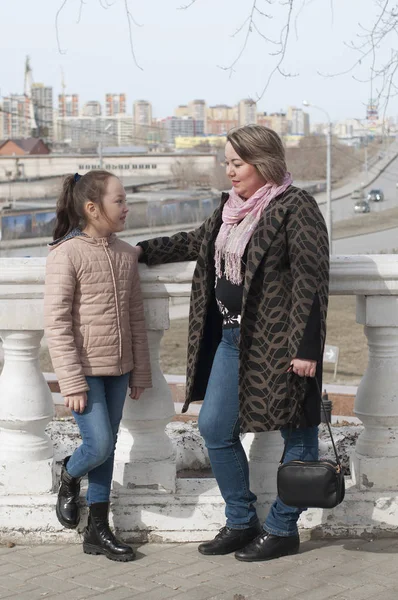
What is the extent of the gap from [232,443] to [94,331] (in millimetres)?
707

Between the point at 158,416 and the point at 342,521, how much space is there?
2.92ft

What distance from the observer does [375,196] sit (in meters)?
83.8

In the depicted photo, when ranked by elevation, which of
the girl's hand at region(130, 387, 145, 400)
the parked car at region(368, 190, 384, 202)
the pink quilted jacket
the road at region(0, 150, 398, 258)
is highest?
the pink quilted jacket

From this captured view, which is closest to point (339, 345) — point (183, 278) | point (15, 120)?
point (183, 278)

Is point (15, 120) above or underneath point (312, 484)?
above

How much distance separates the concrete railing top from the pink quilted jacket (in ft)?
0.49

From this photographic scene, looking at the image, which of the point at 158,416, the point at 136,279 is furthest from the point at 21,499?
the point at 136,279

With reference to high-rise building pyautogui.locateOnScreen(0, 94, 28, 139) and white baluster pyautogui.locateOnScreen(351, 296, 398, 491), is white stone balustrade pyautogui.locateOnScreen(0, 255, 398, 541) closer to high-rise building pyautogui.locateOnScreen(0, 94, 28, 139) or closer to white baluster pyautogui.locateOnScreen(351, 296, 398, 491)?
white baluster pyautogui.locateOnScreen(351, 296, 398, 491)

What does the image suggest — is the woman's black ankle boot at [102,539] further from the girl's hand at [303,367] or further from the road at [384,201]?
the road at [384,201]

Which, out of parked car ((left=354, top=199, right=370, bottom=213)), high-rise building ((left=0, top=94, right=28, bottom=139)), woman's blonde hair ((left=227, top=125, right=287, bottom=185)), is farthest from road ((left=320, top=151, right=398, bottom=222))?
high-rise building ((left=0, top=94, right=28, bottom=139))

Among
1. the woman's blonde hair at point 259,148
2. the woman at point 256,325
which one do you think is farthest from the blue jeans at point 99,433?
the woman's blonde hair at point 259,148

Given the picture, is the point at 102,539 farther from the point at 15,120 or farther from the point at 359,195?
the point at 15,120

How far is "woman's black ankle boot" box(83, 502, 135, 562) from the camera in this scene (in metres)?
3.76

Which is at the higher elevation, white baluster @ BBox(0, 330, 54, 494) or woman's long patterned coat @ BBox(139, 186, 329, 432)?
woman's long patterned coat @ BBox(139, 186, 329, 432)
